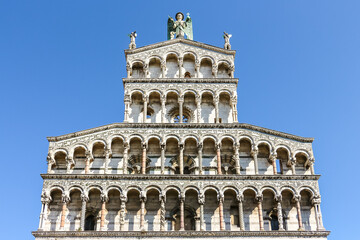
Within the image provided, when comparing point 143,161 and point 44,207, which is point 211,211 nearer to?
point 143,161

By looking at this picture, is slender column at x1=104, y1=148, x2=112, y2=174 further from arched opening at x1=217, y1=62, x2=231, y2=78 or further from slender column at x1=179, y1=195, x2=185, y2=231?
arched opening at x1=217, y1=62, x2=231, y2=78

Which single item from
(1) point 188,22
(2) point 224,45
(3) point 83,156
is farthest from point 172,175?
(1) point 188,22

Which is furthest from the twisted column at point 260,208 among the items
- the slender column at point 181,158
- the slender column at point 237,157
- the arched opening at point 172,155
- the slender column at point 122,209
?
the slender column at point 122,209

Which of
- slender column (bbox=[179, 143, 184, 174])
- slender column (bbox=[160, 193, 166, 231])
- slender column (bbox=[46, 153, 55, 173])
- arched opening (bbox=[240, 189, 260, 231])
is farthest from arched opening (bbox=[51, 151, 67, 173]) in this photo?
arched opening (bbox=[240, 189, 260, 231])

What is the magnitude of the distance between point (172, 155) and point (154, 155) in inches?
→ 35.7

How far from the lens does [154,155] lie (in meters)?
27.8

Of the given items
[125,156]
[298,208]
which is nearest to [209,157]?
[125,156]

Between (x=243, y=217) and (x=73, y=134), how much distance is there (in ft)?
30.2

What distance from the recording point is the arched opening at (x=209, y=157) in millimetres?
27391

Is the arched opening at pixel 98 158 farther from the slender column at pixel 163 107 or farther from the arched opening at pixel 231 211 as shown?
the arched opening at pixel 231 211

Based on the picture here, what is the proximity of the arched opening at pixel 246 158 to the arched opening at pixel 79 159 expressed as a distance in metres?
7.83

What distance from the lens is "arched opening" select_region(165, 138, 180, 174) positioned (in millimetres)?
27469

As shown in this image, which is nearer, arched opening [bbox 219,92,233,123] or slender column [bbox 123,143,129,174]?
slender column [bbox 123,143,129,174]

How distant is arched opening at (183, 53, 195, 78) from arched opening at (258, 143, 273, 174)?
243 inches
